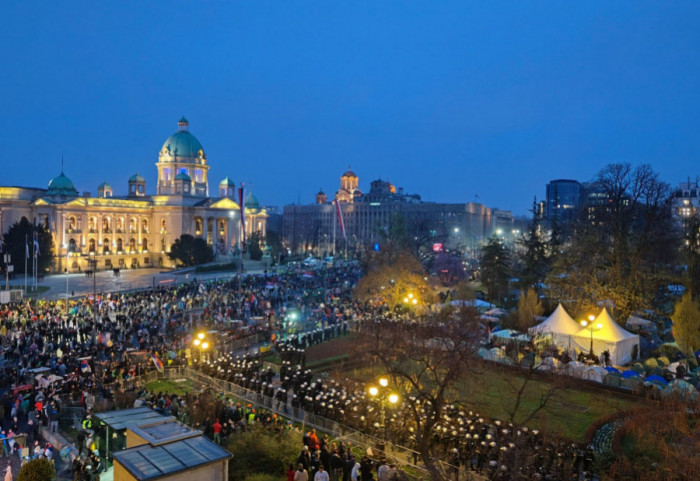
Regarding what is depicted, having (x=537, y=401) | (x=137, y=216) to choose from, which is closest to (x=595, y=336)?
(x=537, y=401)

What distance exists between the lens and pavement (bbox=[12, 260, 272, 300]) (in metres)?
44.7

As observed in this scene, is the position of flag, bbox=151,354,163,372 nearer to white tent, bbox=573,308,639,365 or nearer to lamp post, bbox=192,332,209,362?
lamp post, bbox=192,332,209,362

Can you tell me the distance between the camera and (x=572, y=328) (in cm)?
2575

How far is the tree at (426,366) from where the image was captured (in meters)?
12.7

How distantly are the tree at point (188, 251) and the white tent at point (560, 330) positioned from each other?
5032 cm

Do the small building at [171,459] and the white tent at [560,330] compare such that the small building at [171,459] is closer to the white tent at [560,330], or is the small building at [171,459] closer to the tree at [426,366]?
the tree at [426,366]

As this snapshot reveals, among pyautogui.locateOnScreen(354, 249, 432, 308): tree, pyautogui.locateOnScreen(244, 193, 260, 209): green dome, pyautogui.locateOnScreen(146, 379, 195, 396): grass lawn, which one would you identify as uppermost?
pyautogui.locateOnScreen(244, 193, 260, 209): green dome

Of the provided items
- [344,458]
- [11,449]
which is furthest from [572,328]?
[11,449]

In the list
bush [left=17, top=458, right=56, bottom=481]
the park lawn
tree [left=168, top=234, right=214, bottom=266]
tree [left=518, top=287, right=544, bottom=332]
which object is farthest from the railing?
tree [left=168, top=234, right=214, bottom=266]

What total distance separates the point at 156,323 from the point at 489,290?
84.6ft

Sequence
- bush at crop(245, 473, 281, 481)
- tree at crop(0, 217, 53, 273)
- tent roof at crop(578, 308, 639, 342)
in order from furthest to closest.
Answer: tree at crop(0, 217, 53, 273) → tent roof at crop(578, 308, 639, 342) → bush at crop(245, 473, 281, 481)

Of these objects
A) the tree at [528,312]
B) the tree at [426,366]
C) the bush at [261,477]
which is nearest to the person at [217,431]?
the bush at [261,477]

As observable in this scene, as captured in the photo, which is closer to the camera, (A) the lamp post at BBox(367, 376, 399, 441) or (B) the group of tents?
(A) the lamp post at BBox(367, 376, 399, 441)

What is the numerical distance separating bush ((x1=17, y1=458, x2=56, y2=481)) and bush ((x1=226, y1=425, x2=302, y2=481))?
3829 mm
